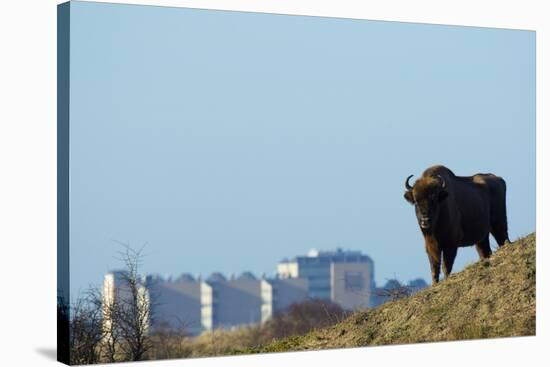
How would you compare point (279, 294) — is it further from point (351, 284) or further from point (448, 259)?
point (448, 259)

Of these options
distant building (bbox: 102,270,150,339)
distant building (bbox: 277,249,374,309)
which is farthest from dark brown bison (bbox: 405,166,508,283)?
distant building (bbox: 102,270,150,339)

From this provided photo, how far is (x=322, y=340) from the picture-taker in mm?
19203

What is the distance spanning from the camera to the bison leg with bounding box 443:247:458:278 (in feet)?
66.8

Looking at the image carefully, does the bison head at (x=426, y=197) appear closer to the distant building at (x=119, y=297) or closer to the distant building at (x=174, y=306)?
the distant building at (x=174, y=306)

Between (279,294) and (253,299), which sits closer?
(253,299)

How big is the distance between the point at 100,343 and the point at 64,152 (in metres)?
2.36

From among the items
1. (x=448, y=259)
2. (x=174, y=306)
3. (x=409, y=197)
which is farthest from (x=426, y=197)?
(x=174, y=306)

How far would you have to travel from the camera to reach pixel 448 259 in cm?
2042

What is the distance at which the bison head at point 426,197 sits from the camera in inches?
781

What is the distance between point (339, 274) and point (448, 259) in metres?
1.76

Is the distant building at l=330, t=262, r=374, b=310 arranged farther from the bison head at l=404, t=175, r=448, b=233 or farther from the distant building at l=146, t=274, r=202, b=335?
the distant building at l=146, t=274, r=202, b=335

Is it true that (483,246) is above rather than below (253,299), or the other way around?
above

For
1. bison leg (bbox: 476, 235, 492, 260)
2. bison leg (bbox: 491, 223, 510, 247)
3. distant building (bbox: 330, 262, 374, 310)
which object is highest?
bison leg (bbox: 491, 223, 510, 247)
